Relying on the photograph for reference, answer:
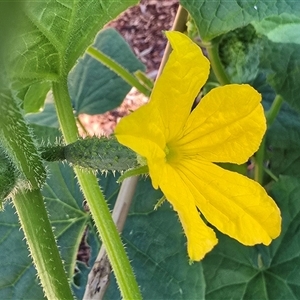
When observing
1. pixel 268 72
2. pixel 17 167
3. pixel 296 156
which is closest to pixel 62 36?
pixel 17 167

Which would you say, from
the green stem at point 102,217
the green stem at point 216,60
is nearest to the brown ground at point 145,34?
the green stem at point 216,60

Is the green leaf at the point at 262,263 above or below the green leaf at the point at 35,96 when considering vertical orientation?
below

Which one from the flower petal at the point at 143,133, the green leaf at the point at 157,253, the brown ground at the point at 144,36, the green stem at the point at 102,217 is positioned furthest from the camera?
the brown ground at the point at 144,36

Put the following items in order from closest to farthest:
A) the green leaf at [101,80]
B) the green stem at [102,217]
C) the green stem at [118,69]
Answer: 1. the green stem at [102,217]
2. the green stem at [118,69]
3. the green leaf at [101,80]

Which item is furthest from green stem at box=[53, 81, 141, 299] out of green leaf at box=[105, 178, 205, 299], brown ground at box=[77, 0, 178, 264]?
brown ground at box=[77, 0, 178, 264]

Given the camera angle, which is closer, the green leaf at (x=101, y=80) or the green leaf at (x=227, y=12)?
the green leaf at (x=227, y=12)

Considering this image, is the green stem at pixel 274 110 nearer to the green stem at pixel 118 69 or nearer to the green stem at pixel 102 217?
the green stem at pixel 118 69

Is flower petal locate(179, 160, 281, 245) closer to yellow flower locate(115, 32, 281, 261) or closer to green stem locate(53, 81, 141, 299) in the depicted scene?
yellow flower locate(115, 32, 281, 261)
